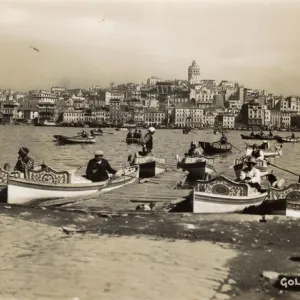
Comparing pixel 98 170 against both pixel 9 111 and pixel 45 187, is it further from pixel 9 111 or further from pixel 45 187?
pixel 9 111

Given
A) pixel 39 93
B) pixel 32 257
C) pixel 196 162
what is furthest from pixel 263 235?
pixel 39 93

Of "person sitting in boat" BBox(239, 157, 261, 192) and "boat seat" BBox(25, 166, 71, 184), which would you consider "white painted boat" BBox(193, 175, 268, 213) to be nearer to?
"person sitting in boat" BBox(239, 157, 261, 192)

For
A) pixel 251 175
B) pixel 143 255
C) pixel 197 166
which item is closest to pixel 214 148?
pixel 197 166

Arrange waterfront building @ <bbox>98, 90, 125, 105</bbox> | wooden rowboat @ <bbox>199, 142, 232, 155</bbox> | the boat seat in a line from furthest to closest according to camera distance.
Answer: waterfront building @ <bbox>98, 90, 125, 105</bbox>, wooden rowboat @ <bbox>199, 142, 232, 155</bbox>, the boat seat

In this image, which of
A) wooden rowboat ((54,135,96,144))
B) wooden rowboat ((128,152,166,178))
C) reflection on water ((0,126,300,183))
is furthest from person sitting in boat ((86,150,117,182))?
wooden rowboat ((54,135,96,144))

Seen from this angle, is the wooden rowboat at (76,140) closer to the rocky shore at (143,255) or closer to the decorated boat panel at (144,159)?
the decorated boat panel at (144,159)

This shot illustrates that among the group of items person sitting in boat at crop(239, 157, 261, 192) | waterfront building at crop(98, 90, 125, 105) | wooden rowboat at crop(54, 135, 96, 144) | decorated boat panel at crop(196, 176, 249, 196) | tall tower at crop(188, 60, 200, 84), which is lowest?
wooden rowboat at crop(54, 135, 96, 144)
